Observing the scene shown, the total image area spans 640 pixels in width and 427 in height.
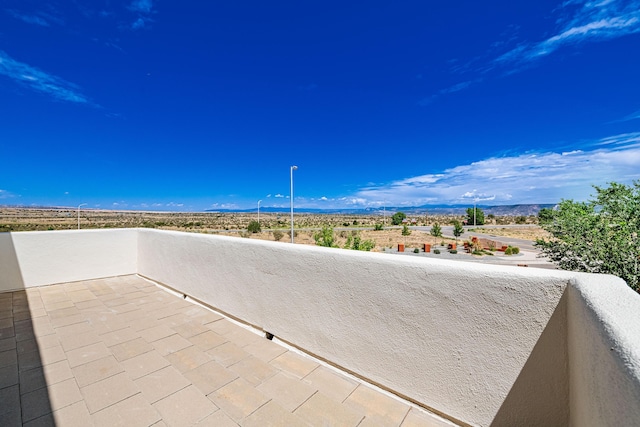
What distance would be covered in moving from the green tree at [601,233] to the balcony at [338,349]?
16.1ft

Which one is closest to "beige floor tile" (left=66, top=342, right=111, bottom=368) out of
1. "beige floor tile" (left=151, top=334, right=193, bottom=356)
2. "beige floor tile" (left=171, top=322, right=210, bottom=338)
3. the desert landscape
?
"beige floor tile" (left=151, top=334, right=193, bottom=356)

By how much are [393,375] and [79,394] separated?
2.43 metres

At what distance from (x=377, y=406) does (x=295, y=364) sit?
0.83m

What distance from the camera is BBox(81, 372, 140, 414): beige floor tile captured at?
1960mm

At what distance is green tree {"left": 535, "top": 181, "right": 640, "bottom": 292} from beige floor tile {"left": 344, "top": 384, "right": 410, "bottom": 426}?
17.2 ft

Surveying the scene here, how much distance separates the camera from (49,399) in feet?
6.56

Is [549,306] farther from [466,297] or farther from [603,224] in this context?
[603,224]

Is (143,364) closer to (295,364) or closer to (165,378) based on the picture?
(165,378)

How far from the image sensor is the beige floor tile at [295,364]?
2338mm

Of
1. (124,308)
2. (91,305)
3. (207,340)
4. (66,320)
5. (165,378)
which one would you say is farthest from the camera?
(91,305)

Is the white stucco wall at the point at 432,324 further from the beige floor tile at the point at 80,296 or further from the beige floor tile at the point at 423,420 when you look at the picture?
the beige floor tile at the point at 80,296

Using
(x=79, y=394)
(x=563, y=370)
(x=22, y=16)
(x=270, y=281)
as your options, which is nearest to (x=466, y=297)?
(x=563, y=370)

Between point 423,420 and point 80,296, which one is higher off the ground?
point 80,296

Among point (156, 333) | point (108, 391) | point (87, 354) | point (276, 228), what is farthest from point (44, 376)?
point (276, 228)
